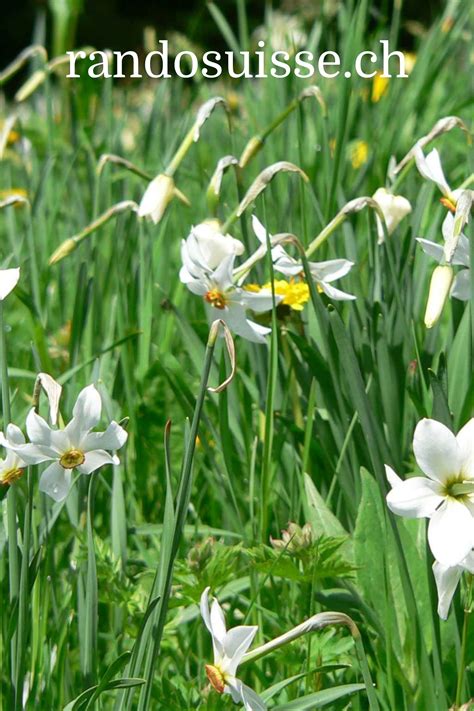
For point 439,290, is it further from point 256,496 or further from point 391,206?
point 256,496

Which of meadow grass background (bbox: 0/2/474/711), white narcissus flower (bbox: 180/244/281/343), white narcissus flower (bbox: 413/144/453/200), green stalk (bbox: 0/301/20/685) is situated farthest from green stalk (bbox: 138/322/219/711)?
white narcissus flower (bbox: 413/144/453/200)

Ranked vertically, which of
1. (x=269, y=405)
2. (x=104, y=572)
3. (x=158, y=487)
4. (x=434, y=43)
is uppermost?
(x=434, y=43)

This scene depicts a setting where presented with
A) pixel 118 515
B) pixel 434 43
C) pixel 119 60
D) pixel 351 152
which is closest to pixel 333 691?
pixel 118 515

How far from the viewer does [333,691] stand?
29.3 inches

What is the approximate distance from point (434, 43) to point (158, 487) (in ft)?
4.69

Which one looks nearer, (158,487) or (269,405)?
(269,405)

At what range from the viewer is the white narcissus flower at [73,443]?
0.74 meters

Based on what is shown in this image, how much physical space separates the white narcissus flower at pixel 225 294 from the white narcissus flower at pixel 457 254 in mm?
167

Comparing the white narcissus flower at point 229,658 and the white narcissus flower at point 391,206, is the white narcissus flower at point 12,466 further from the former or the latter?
the white narcissus flower at point 391,206

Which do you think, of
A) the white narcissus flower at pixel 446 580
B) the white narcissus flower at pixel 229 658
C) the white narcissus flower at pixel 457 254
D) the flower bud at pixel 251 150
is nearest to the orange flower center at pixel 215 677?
the white narcissus flower at pixel 229 658

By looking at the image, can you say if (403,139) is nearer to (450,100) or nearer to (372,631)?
(450,100)

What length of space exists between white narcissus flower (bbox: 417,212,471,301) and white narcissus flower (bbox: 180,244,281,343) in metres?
0.17

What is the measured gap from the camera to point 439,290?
32.6 inches

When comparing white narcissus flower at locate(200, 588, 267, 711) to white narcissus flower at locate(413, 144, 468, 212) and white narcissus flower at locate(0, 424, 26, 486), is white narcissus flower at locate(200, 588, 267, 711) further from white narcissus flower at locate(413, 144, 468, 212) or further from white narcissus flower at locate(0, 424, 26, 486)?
white narcissus flower at locate(413, 144, 468, 212)
